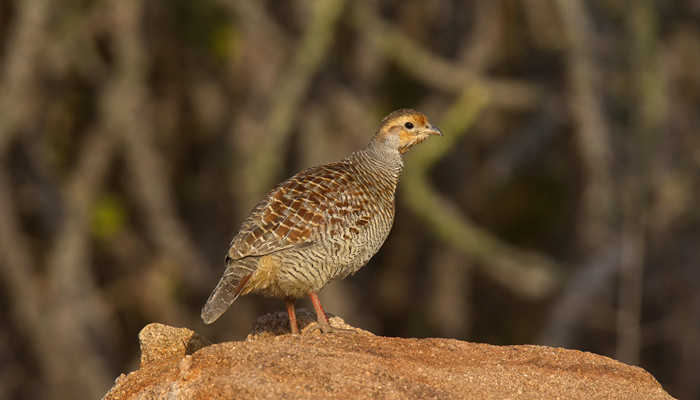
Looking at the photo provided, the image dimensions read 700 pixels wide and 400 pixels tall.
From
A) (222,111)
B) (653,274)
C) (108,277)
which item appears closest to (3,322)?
(108,277)

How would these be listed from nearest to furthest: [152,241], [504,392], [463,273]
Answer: [504,392]
[152,241]
[463,273]

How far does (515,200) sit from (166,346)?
37.5ft

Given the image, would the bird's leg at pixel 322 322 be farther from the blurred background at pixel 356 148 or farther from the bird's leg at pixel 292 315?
the blurred background at pixel 356 148

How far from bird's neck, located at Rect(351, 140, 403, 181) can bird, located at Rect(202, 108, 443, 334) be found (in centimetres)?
11

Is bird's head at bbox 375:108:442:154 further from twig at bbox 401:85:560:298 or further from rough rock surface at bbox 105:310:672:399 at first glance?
twig at bbox 401:85:560:298

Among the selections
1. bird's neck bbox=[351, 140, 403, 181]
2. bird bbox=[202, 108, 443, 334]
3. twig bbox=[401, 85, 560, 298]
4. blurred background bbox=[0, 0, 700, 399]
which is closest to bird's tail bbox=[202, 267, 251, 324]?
bird bbox=[202, 108, 443, 334]

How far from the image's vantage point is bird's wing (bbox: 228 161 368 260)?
22.2 ft

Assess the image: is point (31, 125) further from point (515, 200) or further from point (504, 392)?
point (504, 392)

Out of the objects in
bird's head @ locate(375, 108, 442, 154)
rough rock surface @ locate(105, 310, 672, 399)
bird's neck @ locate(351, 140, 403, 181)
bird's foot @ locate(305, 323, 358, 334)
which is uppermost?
bird's head @ locate(375, 108, 442, 154)

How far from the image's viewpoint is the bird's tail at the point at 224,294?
20.8 feet

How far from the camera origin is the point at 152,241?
1475 cm

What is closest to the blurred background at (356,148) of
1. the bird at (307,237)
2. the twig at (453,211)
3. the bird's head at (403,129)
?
the twig at (453,211)

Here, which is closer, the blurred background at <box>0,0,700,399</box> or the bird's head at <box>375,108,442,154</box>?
the bird's head at <box>375,108,442,154</box>

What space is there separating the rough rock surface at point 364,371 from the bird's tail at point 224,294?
16cm
